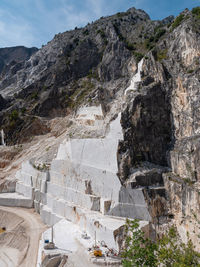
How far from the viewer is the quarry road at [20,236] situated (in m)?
19.1

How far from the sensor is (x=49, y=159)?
2989 centimetres

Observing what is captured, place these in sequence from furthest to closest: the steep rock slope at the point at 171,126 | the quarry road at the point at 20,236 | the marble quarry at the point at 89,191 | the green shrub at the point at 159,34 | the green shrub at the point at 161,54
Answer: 1. the green shrub at the point at 159,34
2. the green shrub at the point at 161,54
3. the quarry road at the point at 20,236
4. the marble quarry at the point at 89,191
5. the steep rock slope at the point at 171,126

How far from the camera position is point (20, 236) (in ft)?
75.1

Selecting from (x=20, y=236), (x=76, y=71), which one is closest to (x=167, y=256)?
(x=20, y=236)

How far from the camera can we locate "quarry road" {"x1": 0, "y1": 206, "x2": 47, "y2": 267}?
19.1m

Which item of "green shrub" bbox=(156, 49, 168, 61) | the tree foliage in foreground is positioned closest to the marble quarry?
the tree foliage in foreground

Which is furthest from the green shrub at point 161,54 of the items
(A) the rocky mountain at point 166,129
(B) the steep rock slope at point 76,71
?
(B) the steep rock slope at point 76,71

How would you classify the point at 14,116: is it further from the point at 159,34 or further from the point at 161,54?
the point at 159,34

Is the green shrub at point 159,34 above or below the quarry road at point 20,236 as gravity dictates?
above

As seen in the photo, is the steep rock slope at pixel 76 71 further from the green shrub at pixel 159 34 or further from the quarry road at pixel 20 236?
the quarry road at pixel 20 236

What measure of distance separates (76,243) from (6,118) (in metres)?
37.1

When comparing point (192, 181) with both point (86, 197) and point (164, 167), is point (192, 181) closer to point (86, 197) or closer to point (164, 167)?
point (164, 167)

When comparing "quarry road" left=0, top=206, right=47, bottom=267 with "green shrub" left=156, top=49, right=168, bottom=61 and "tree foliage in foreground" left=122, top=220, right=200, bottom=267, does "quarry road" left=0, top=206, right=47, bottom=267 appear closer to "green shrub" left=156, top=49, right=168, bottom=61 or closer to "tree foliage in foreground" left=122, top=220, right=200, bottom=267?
"tree foliage in foreground" left=122, top=220, right=200, bottom=267

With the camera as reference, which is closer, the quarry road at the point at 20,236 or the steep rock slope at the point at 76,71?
the quarry road at the point at 20,236
